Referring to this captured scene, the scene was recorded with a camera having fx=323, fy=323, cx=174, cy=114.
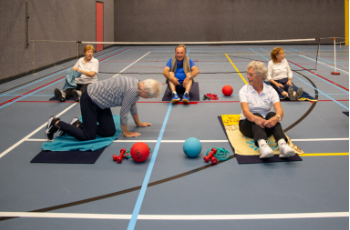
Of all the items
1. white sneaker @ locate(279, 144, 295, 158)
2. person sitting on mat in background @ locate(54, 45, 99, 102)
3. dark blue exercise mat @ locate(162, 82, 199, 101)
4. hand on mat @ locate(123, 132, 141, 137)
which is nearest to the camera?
white sneaker @ locate(279, 144, 295, 158)

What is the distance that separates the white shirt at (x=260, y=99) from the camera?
421 cm

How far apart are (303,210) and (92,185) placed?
201 centimetres

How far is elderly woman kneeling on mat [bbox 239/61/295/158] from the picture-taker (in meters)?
3.94

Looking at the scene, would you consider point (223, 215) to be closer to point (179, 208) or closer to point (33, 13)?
point (179, 208)

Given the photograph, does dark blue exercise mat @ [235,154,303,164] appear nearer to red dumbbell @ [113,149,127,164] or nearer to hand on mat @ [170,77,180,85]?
red dumbbell @ [113,149,127,164]

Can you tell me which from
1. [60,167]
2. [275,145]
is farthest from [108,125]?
[275,145]

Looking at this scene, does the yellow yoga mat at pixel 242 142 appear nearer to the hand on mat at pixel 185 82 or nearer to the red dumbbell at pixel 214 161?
the red dumbbell at pixel 214 161

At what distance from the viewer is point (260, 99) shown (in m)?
4.24

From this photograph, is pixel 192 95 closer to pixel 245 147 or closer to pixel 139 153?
pixel 245 147

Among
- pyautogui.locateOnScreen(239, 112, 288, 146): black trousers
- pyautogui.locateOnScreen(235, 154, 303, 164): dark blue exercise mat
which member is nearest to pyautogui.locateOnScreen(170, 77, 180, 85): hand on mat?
pyautogui.locateOnScreen(239, 112, 288, 146): black trousers

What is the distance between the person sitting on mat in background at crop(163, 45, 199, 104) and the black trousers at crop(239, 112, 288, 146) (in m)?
2.24

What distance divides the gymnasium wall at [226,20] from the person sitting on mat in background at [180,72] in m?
13.5

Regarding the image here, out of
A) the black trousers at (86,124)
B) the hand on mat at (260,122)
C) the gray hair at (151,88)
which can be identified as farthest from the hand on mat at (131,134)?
the hand on mat at (260,122)

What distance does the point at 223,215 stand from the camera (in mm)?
2760
